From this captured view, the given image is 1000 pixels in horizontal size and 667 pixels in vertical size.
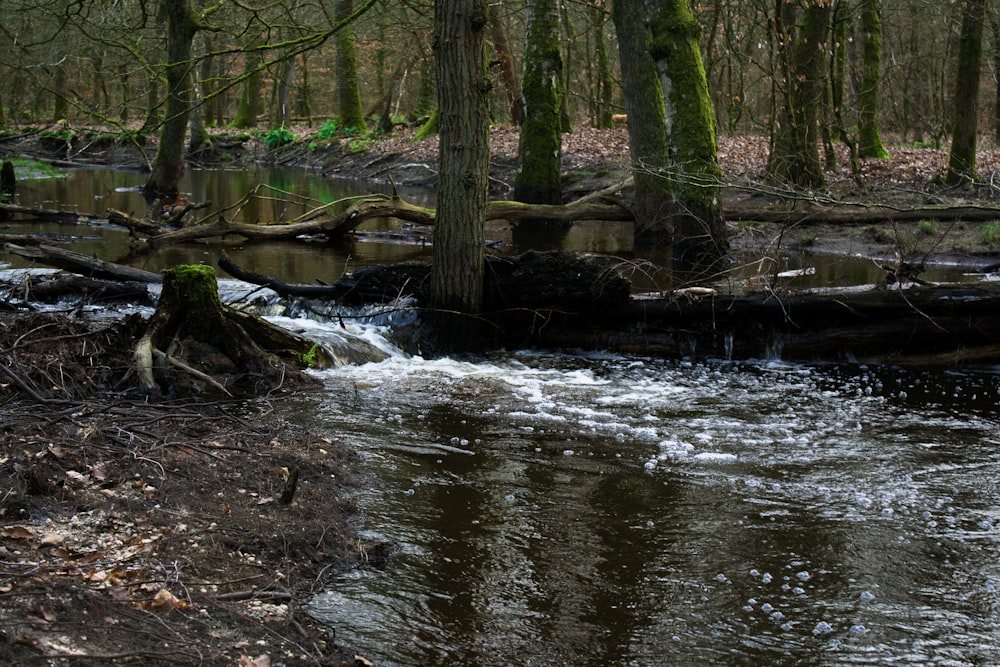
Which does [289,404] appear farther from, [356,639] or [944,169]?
[944,169]

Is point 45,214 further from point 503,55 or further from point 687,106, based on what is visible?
point 503,55

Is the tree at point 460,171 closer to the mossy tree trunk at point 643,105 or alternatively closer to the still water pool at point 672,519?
the still water pool at point 672,519

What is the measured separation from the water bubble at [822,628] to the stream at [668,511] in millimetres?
15

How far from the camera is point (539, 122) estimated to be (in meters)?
18.3

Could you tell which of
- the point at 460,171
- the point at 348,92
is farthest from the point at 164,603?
the point at 348,92

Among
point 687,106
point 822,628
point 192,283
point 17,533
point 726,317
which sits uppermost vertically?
point 687,106

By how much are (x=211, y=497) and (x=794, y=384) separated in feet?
18.9

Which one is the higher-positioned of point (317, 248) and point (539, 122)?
point (539, 122)

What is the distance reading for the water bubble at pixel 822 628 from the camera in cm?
425

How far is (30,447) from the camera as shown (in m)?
5.05

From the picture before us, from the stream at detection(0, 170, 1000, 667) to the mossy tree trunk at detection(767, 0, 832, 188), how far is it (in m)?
9.70

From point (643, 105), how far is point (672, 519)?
1133 centimetres

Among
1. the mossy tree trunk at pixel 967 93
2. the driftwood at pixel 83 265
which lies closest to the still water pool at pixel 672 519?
the driftwood at pixel 83 265

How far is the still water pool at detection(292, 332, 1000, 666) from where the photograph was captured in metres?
4.17
